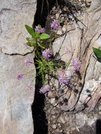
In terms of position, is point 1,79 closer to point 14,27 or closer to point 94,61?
point 14,27

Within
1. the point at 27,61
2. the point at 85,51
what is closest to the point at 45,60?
the point at 27,61

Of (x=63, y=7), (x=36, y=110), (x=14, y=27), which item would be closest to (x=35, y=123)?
(x=36, y=110)

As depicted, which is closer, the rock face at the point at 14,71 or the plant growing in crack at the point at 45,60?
the plant growing in crack at the point at 45,60

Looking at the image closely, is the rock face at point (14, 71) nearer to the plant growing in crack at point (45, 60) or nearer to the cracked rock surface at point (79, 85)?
the plant growing in crack at point (45, 60)

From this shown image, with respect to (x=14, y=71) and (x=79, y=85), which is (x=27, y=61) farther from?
(x=79, y=85)

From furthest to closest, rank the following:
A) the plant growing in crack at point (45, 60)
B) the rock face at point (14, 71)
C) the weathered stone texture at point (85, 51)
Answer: the weathered stone texture at point (85, 51), the rock face at point (14, 71), the plant growing in crack at point (45, 60)

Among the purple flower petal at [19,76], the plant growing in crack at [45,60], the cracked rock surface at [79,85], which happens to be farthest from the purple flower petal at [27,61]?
the cracked rock surface at [79,85]

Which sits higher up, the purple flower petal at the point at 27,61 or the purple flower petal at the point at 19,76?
the purple flower petal at the point at 27,61

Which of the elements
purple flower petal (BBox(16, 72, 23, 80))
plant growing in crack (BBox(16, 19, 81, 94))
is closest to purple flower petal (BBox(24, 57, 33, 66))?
plant growing in crack (BBox(16, 19, 81, 94))
